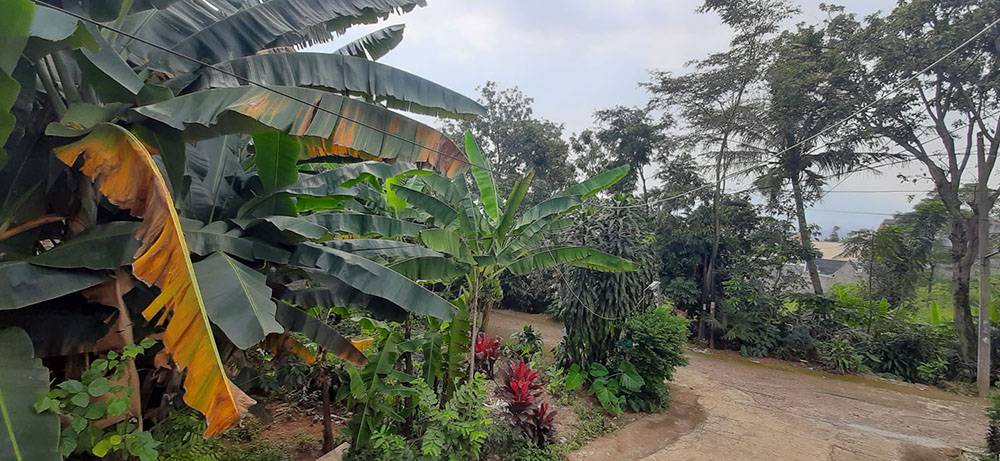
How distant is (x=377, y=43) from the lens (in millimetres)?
3635

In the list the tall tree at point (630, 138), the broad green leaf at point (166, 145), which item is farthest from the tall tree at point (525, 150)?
the broad green leaf at point (166, 145)

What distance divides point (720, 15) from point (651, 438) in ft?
28.0

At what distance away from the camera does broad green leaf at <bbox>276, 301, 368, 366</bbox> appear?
2.62 m

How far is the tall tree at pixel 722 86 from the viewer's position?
27.1 feet

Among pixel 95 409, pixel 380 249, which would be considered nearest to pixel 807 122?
pixel 380 249

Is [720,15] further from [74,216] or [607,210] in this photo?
[74,216]

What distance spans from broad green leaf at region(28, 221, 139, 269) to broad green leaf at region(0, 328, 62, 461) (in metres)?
0.32

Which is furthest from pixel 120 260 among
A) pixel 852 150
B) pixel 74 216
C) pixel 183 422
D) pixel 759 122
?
pixel 852 150

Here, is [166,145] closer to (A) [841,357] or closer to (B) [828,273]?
(A) [841,357]

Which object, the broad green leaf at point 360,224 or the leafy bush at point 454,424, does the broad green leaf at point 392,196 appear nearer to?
the broad green leaf at point 360,224

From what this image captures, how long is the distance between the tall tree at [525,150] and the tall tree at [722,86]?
13.3ft

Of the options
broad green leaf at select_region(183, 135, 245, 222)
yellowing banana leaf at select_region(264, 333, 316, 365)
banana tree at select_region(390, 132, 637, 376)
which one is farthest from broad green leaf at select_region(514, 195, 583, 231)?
broad green leaf at select_region(183, 135, 245, 222)

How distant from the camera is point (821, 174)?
9.46 m

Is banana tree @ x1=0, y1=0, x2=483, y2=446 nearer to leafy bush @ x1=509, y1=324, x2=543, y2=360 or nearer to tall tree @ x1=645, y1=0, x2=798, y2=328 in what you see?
leafy bush @ x1=509, y1=324, x2=543, y2=360
